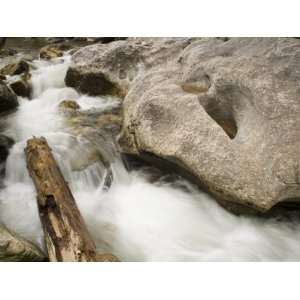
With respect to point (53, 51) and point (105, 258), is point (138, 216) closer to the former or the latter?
point (105, 258)

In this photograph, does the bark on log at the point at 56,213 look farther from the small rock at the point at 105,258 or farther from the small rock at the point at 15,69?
the small rock at the point at 15,69

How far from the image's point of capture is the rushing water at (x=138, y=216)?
10.1 feet

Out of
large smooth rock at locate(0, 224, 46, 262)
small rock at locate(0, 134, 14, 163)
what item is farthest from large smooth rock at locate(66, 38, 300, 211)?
large smooth rock at locate(0, 224, 46, 262)

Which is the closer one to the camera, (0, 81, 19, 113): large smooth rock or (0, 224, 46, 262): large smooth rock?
(0, 224, 46, 262): large smooth rock

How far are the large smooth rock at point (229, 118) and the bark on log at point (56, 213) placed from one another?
1.08 m

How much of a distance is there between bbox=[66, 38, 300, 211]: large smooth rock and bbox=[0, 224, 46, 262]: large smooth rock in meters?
1.63

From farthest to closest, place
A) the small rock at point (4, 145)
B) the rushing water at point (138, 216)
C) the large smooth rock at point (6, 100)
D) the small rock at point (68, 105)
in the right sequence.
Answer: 1. the small rock at point (68, 105)
2. the large smooth rock at point (6, 100)
3. the small rock at point (4, 145)
4. the rushing water at point (138, 216)

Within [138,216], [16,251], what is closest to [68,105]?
[138,216]

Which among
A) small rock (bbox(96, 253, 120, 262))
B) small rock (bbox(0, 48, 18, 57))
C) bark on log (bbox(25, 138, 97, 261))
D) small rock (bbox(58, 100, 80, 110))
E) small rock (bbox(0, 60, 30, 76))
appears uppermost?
small rock (bbox(0, 48, 18, 57))

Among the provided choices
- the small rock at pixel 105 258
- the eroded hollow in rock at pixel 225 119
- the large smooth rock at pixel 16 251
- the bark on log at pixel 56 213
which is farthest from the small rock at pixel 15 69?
the small rock at pixel 105 258

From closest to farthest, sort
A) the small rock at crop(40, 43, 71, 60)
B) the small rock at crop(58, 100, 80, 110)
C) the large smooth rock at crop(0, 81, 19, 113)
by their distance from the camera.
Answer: the large smooth rock at crop(0, 81, 19, 113)
the small rock at crop(58, 100, 80, 110)
the small rock at crop(40, 43, 71, 60)

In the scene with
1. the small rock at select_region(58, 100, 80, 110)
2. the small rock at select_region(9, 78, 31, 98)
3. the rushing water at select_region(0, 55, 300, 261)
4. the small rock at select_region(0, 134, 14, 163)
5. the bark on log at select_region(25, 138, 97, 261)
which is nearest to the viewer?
the bark on log at select_region(25, 138, 97, 261)

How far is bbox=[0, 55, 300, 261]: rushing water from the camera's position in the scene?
10.1 ft

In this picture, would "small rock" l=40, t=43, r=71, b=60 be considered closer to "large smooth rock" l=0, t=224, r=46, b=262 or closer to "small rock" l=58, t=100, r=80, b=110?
"small rock" l=58, t=100, r=80, b=110
